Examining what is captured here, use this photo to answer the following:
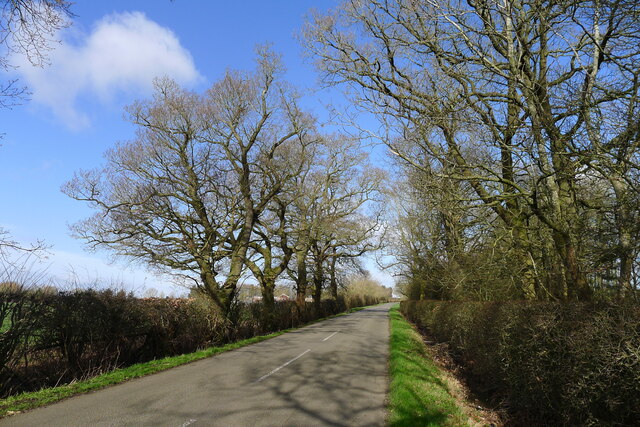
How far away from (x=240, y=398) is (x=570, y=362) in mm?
5155

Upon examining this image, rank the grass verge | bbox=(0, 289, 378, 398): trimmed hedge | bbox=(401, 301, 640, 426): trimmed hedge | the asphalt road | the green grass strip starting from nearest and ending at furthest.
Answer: bbox=(401, 301, 640, 426): trimmed hedge < the asphalt road < the green grass strip < the grass verge < bbox=(0, 289, 378, 398): trimmed hedge

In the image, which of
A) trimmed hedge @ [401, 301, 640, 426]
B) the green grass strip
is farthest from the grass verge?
trimmed hedge @ [401, 301, 640, 426]

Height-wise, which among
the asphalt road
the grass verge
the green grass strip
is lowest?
the green grass strip

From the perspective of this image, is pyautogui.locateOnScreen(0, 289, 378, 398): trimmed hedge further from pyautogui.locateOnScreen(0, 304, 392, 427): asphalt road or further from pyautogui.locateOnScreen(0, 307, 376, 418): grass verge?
pyautogui.locateOnScreen(0, 304, 392, 427): asphalt road

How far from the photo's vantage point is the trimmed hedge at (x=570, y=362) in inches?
150

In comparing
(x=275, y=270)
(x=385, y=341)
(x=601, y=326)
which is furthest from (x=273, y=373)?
(x=275, y=270)

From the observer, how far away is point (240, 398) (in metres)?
6.77

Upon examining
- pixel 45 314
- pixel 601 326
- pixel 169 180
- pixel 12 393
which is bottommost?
pixel 12 393

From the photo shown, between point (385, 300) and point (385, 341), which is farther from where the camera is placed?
point (385, 300)

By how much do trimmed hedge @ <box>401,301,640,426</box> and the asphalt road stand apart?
2.19 meters

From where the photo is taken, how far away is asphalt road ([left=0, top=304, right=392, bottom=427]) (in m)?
5.57

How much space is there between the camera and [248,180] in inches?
781

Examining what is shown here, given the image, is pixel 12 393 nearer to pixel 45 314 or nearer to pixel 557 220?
pixel 45 314

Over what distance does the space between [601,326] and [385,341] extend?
42.0ft
